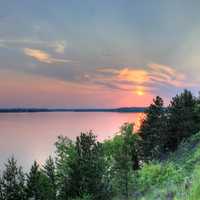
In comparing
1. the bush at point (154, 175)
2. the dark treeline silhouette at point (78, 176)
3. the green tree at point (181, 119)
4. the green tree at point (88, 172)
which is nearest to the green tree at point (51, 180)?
the dark treeline silhouette at point (78, 176)

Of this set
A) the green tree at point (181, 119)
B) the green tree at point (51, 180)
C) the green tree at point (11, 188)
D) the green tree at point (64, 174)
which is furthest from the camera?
the green tree at point (181, 119)

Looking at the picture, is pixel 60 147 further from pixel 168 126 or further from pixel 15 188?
pixel 168 126

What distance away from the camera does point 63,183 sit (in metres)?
21.7

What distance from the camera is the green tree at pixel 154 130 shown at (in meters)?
43.7

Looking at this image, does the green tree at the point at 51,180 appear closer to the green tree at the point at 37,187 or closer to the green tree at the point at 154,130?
the green tree at the point at 37,187

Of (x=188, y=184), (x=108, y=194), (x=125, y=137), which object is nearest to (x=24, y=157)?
(x=125, y=137)

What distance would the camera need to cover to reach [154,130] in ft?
146

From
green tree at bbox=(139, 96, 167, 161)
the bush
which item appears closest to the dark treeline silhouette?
the bush

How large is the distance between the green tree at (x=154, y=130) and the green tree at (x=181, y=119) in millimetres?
1220

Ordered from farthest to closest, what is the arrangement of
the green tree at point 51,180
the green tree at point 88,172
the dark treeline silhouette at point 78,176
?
the green tree at point 51,180, the dark treeline silhouette at point 78,176, the green tree at point 88,172

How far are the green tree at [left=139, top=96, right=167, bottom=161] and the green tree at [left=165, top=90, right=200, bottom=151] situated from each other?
4.00 feet

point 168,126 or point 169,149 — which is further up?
point 168,126

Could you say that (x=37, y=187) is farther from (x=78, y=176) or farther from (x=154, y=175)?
(x=154, y=175)

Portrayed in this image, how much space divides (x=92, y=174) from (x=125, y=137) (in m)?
16.9
